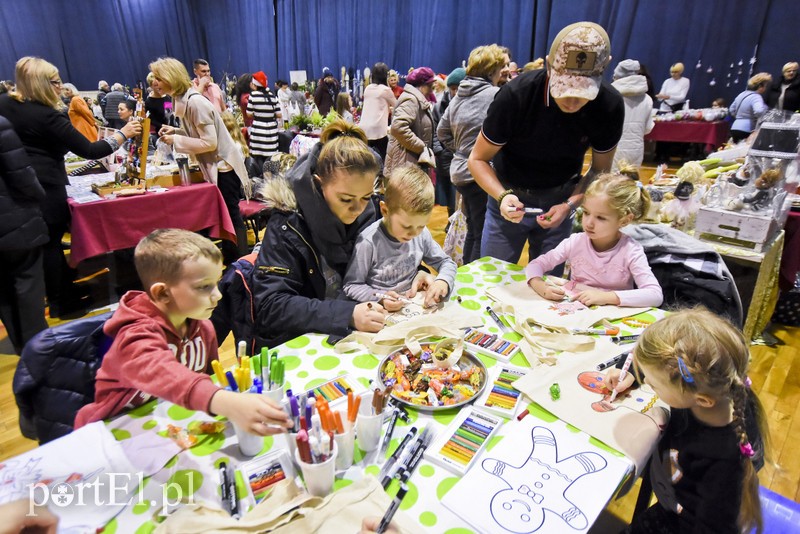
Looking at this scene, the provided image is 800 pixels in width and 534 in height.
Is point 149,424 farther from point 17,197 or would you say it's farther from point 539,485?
point 17,197

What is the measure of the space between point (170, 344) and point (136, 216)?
2.34 metres

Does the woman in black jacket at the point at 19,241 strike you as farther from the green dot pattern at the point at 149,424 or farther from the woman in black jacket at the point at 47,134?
the green dot pattern at the point at 149,424

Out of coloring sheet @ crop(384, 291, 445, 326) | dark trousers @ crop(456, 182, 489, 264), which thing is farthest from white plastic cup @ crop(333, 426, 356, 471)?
dark trousers @ crop(456, 182, 489, 264)

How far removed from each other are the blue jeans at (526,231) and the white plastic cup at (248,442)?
1.44 m

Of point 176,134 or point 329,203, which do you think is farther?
point 176,134

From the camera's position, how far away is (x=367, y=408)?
0.91 m

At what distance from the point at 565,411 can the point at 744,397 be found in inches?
14.9

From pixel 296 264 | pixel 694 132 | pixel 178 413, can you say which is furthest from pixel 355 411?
pixel 694 132

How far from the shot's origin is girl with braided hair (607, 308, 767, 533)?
3.00 feet

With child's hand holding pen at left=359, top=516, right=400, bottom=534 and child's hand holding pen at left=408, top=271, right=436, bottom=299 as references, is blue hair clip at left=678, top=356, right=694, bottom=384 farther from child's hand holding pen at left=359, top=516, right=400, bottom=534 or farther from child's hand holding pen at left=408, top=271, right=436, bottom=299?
child's hand holding pen at left=408, top=271, right=436, bottom=299

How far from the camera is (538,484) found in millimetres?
798

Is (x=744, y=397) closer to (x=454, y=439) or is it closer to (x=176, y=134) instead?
(x=454, y=439)

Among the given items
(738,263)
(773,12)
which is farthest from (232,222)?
(773,12)

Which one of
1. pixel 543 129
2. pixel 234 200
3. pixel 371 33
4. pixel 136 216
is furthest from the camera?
pixel 371 33
